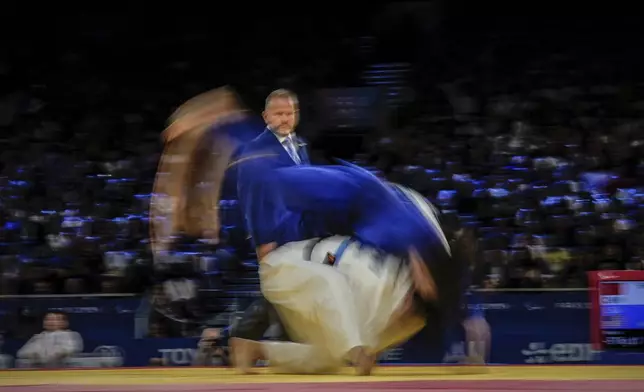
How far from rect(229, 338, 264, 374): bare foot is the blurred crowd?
10.9 ft

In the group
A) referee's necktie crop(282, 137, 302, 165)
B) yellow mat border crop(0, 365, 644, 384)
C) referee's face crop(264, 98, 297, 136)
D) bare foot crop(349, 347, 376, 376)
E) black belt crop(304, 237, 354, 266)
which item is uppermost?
referee's face crop(264, 98, 297, 136)

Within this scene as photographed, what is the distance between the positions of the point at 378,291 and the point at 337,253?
0.33 m

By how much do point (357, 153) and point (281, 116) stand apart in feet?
21.5

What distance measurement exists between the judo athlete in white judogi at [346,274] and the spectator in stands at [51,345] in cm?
356

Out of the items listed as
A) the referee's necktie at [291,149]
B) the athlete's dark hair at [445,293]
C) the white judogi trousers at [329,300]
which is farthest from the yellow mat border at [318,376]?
the referee's necktie at [291,149]

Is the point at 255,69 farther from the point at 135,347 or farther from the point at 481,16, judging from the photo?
the point at 135,347

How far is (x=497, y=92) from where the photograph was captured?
43.9ft

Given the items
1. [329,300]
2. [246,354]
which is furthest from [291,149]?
[246,354]

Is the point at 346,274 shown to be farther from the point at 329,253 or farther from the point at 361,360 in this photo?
the point at 361,360

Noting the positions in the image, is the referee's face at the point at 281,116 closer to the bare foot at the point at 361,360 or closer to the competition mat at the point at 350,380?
the bare foot at the point at 361,360

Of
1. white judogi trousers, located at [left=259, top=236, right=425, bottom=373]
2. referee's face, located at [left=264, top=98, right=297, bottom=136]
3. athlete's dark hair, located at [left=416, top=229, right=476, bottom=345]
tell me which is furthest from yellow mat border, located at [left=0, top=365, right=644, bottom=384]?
referee's face, located at [left=264, top=98, right=297, bottom=136]

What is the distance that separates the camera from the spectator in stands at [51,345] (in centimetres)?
974

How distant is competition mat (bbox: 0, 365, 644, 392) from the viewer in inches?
201

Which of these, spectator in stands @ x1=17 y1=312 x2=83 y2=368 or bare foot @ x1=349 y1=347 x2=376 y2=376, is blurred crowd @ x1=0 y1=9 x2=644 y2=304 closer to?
spectator in stands @ x1=17 y1=312 x2=83 y2=368
